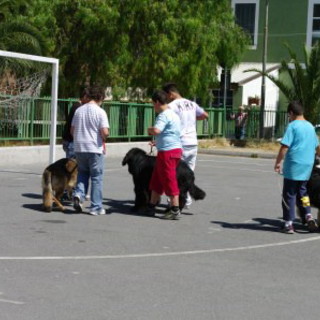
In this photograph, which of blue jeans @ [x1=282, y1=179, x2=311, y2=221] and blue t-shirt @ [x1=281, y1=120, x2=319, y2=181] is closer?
blue t-shirt @ [x1=281, y1=120, x2=319, y2=181]

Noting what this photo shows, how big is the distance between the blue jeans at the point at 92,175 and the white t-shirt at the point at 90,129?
0.10m

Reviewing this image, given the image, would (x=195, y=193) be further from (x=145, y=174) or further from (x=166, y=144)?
(x=166, y=144)

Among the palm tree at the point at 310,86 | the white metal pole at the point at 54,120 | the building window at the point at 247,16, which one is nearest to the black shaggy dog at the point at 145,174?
the white metal pole at the point at 54,120

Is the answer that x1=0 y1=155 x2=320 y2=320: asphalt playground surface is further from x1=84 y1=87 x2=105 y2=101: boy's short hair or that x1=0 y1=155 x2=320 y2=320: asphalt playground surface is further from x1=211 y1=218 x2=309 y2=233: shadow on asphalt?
x1=84 y1=87 x2=105 y2=101: boy's short hair

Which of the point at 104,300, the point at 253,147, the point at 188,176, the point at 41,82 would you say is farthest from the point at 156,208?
the point at 253,147

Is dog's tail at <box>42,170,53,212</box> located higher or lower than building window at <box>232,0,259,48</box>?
lower

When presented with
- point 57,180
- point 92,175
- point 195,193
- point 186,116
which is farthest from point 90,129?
point 195,193

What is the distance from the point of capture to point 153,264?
833cm

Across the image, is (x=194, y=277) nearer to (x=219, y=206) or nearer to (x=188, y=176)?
(x=188, y=176)

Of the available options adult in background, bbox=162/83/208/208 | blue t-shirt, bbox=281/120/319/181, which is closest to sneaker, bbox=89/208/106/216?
adult in background, bbox=162/83/208/208

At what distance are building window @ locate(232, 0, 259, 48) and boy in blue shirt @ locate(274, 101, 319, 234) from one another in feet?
103

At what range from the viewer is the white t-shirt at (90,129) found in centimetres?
1107

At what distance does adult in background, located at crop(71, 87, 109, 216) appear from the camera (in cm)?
1109

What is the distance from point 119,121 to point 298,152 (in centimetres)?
1435
